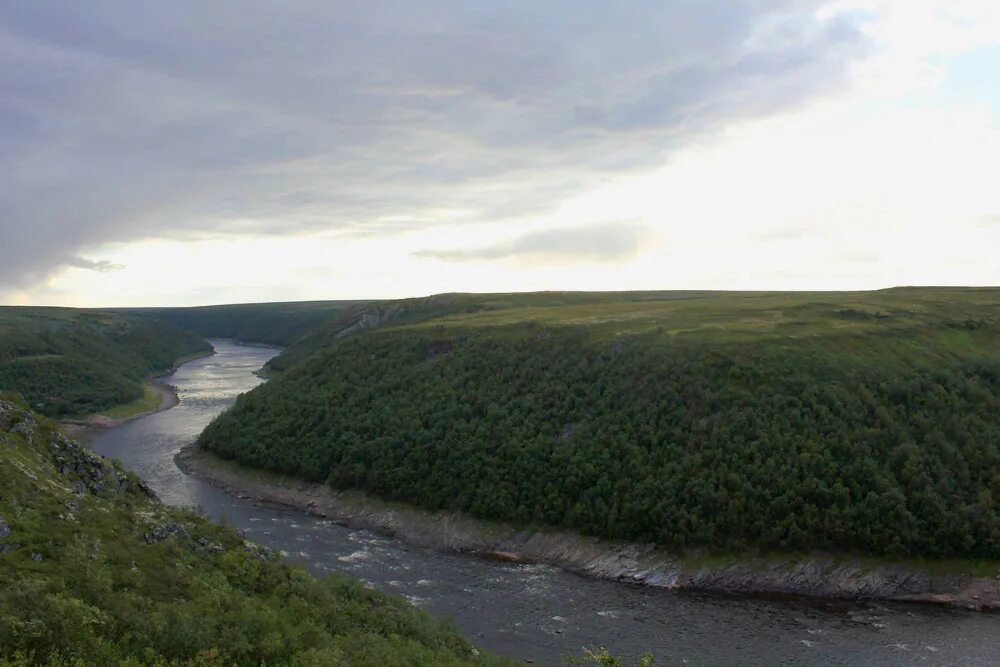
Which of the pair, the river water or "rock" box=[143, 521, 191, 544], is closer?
"rock" box=[143, 521, 191, 544]

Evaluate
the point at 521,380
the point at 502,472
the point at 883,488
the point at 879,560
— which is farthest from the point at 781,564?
the point at 521,380

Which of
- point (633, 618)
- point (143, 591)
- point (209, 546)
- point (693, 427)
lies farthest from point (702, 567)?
point (143, 591)

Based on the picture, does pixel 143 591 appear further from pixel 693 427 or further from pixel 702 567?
pixel 693 427

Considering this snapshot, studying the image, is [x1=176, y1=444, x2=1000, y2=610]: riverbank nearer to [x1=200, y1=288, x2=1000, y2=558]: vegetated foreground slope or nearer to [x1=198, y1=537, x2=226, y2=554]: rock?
[x1=200, y1=288, x2=1000, y2=558]: vegetated foreground slope

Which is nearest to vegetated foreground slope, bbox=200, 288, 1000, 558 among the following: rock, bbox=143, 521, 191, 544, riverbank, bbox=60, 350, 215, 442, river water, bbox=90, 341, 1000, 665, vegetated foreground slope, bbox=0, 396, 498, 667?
river water, bbox=90, 341, 1000, 665

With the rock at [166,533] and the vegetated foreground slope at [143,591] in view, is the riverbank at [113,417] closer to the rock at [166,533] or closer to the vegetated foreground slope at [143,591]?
the vegetated foreground slope at [143,591]

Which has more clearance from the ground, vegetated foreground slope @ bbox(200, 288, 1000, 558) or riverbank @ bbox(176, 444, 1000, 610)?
vegetated foreground slope @ bbox(200, 288, 1000, 558)

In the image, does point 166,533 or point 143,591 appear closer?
point 143,591
